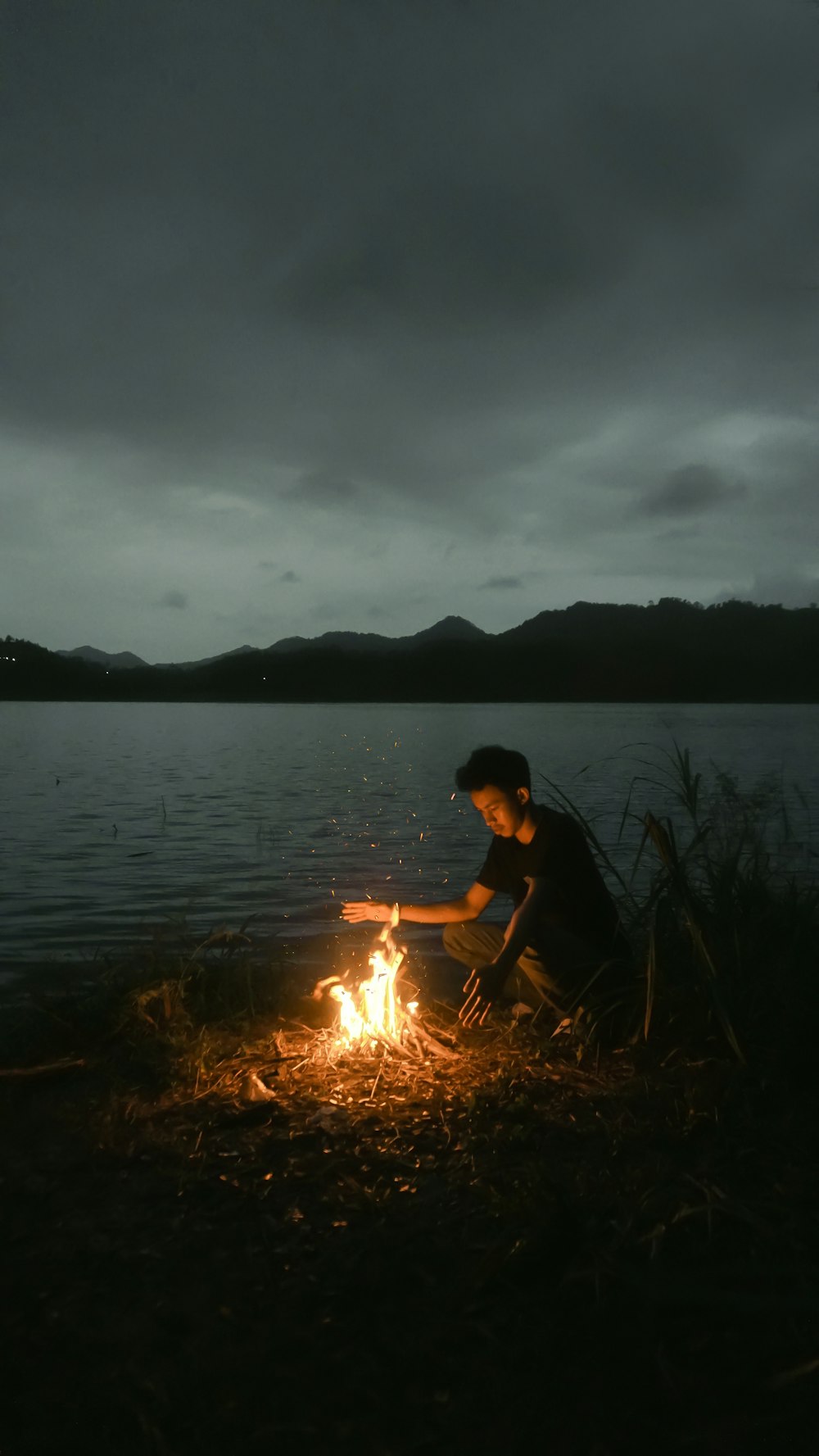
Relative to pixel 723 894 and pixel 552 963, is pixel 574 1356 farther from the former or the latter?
pixel 723 894

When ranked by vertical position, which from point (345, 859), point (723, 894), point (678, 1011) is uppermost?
point (723, 894)

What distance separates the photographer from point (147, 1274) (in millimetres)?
2887

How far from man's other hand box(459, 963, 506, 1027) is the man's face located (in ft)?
2.55

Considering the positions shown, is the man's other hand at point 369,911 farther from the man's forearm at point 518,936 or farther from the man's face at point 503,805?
the man's face at point 503,805

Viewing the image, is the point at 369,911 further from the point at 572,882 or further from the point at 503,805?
the point at 572,882

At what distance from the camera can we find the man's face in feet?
17.5

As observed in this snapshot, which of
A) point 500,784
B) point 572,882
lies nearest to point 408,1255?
point 572,882

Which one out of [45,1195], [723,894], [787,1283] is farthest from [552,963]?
[45,1195]

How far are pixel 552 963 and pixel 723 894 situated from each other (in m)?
1.08

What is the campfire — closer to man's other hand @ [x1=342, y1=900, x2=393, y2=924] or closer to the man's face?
man's other hand @ [x1=342, y1=900, x2=393, y2=924]

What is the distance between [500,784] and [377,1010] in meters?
1.38

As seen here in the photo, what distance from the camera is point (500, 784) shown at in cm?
530

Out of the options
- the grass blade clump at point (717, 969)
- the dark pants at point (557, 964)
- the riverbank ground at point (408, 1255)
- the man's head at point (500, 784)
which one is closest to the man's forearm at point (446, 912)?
the dark pants at point (557, 964)

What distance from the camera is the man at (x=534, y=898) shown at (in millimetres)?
5027
